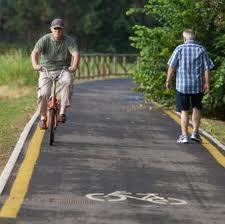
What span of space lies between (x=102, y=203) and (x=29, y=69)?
767 inches

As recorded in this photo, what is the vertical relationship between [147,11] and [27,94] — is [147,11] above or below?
above

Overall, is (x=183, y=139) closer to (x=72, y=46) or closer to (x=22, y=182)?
(x=72, y=46)

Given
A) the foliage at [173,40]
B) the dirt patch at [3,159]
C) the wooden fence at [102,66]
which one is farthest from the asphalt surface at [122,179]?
the wooden fence at [102,66]

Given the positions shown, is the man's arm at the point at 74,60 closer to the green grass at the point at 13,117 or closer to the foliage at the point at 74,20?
the green grass at the point at 13,117

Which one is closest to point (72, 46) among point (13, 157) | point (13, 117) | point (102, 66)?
point (13, 157)

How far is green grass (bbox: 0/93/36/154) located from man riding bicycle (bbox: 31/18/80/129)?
782mm

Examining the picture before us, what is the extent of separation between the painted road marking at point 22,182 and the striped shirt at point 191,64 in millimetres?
2465

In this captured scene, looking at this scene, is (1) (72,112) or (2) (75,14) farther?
(2) (75,14)

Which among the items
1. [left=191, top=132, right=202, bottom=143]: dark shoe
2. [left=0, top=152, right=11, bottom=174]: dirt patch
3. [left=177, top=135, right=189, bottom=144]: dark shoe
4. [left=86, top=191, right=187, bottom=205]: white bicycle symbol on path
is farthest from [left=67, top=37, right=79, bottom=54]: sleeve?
[left=86, top=191, right=187, bottom=205]: white bicycle symbol on path

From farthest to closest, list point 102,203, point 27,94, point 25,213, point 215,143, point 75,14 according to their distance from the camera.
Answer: point 75,14 < point 27,94 < point 215,143 < point 102,203 < point 25,213

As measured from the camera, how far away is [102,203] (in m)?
8.68

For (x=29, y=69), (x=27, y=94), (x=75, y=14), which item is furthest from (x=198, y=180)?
(x=75, y=14)

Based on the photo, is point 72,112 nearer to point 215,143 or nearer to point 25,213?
point 215,143

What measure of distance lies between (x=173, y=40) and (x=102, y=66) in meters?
22.3
